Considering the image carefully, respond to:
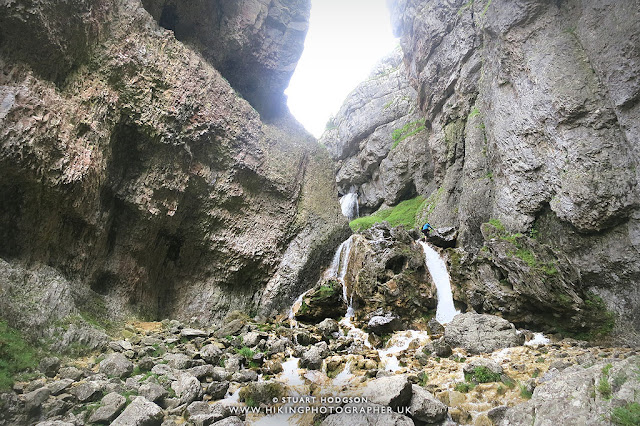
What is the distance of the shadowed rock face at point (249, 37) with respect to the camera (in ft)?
64.3

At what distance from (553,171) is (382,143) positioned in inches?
1111

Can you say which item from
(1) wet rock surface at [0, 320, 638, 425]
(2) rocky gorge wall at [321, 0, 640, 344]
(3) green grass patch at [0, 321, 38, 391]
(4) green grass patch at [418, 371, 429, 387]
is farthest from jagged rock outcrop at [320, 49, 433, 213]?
(3) green grass patch at [0, 321, 38, 391]

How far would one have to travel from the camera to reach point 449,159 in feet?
95.1

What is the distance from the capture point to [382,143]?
139 feet

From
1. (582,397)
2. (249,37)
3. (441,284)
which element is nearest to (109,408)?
(582,397)

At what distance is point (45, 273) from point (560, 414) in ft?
43.0

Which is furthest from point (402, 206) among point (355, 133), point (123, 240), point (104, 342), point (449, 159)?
point (104, 342)

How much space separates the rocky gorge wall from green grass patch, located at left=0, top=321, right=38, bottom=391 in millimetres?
14930

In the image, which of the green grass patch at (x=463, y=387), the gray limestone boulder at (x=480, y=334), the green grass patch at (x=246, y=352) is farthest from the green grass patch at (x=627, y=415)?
the green grass patch at (x=246, y=352)

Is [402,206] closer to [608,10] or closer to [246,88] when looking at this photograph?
[246,88]

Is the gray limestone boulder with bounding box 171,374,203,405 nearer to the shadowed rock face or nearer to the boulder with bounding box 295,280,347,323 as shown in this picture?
the boulder with bounding box 295,280,347,323

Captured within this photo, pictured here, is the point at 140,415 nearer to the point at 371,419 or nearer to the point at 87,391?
the point at 87,391

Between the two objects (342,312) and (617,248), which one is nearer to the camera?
(617,248)

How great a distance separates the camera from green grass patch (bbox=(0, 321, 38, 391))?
6.27m
